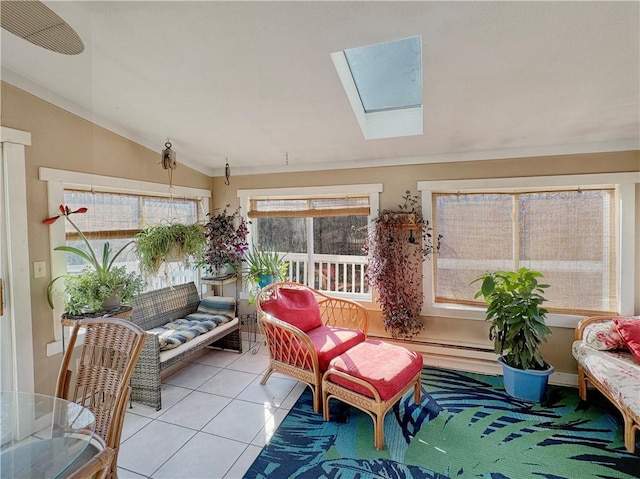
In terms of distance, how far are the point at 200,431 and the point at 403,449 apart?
1.45 metres

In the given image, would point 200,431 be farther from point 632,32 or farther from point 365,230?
point 632,32

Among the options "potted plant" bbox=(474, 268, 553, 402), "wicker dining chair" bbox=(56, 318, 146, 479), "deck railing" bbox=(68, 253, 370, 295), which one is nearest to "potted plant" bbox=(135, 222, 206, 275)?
"deck railing" bbox=(68, 253, 370, 295)

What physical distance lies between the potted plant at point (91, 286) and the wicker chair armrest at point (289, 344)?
115 cm

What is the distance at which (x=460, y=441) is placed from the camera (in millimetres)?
2271

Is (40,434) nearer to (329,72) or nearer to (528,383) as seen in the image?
(329,72)

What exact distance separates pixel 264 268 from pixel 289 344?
1.20 metres

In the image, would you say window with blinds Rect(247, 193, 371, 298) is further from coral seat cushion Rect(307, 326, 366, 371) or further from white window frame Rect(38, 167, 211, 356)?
white window frame Rect(38, 167, 211, 356)

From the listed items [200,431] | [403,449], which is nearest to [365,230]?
[403,449]

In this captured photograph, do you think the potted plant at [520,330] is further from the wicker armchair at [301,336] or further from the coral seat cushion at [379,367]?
the wicker armchair at [301,336]

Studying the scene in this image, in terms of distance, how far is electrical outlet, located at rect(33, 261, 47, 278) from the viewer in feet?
7.86

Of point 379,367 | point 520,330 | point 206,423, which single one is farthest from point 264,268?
point 520,330

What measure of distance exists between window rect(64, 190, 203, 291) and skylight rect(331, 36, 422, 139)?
91.7 inches

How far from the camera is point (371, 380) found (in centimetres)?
228

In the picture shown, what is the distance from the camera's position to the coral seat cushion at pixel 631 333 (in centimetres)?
240
